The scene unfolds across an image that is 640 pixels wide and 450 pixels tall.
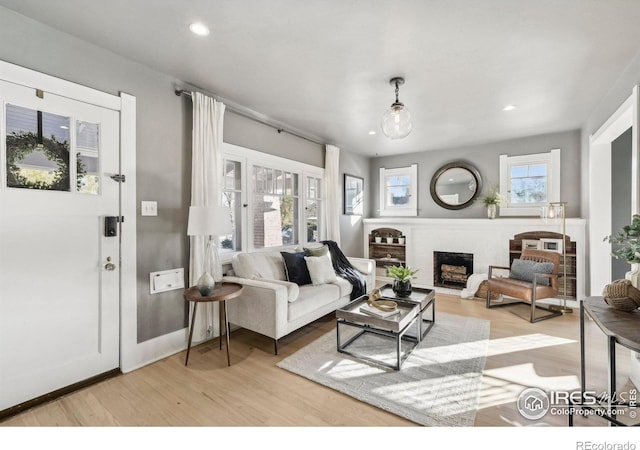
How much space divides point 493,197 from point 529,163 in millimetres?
729

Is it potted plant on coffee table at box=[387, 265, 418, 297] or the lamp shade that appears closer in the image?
the lamp shade

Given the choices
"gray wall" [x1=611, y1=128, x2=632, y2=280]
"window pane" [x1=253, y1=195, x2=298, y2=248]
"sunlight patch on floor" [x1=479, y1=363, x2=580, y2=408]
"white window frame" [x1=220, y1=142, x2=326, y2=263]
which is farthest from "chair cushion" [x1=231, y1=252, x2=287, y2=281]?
"gray wall" [x1=611, y1=128, x2=632, y2=280]

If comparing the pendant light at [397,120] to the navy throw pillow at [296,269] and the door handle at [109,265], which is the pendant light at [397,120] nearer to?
the navy throw pillow at [296,269]

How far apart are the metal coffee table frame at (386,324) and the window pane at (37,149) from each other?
242 centimetres

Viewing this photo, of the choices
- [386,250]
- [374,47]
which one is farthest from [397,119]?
[386,250]

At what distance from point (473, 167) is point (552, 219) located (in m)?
1.49

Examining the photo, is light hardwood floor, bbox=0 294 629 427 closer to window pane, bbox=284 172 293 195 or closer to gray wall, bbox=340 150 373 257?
window pane, bbox=284 172 293 195

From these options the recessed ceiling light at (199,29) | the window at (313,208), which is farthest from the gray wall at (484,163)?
the recessed ceiling light at (199,29)

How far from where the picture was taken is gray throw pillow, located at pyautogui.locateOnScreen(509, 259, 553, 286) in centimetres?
373

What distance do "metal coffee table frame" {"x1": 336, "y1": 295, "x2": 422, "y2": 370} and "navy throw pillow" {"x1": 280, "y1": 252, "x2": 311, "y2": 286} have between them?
29.7 inches

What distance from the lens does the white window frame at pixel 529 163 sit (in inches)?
177

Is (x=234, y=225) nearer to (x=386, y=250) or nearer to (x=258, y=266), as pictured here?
(x=258, y=266)
